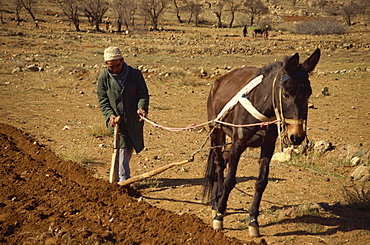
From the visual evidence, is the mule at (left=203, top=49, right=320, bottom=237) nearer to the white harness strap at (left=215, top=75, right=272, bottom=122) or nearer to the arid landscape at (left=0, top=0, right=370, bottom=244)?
the white harness strap at (left=215, top=75, right=272, bottom=122)

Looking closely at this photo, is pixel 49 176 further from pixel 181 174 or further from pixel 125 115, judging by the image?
pixel 181 174

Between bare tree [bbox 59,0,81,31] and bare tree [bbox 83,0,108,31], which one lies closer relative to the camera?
bare tree [bbox 59,0,81,31]

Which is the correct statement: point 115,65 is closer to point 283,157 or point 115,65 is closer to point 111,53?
point 111,53

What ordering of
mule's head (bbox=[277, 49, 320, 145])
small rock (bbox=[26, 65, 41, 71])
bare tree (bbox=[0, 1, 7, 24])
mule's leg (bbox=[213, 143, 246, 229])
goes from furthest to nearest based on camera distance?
1. bare tree (bbox=[0, 1, 7, 24])
2. small rock (bbox=[26, 65, 41, 71])
3. mule's leg (bbox=[213, 143, 246, 229])
4. mule's head (bbox=[277, 49, 320, 145])

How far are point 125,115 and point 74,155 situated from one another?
7.13 feet

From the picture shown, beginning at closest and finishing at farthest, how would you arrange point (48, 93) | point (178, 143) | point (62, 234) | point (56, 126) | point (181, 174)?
1. point (62, 234)
2. point (181, 174)
3. point (178, 143)
4. point (56, 126)
5. point (48, 93)

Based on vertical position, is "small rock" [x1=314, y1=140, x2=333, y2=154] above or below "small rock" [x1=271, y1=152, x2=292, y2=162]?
above

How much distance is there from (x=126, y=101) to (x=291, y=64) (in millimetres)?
2772

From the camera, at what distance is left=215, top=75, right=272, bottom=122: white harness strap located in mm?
4641

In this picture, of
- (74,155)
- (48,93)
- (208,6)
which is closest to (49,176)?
(74,155)

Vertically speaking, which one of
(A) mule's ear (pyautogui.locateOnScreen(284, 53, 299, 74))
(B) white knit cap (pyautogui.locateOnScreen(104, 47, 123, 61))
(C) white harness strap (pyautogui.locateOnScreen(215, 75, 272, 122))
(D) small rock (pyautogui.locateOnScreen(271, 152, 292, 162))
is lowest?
(D) small rock (pyautogui.locateOnScreen(271, 152, 292, 162))

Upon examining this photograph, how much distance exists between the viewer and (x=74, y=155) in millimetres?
7879

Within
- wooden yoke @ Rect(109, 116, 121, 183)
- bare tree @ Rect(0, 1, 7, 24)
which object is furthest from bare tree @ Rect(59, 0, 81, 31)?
wooden yoke @ Rect(109, 116, 121, 183)

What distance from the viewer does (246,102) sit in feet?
15.8
